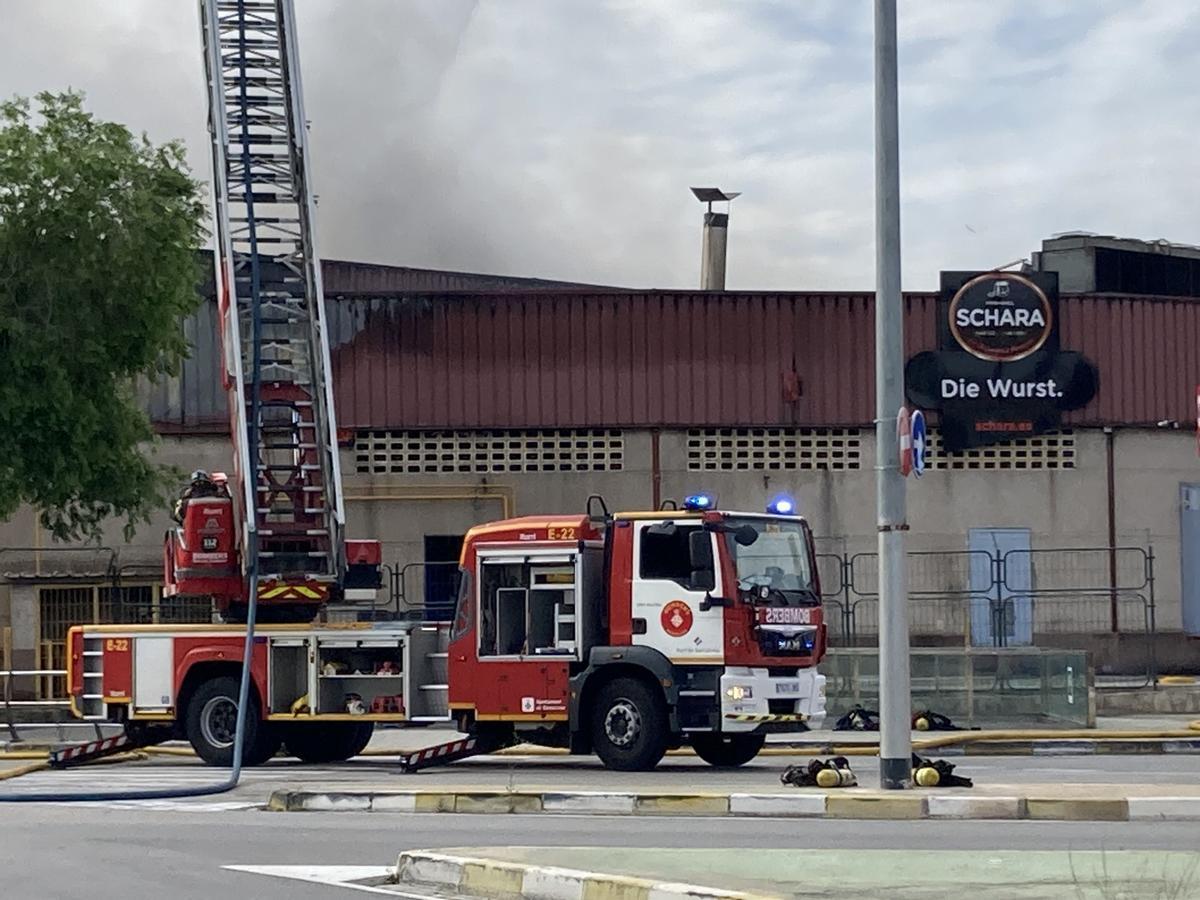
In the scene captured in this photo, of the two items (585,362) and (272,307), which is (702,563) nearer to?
(272,307)

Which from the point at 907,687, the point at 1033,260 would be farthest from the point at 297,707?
the point at 1033,260

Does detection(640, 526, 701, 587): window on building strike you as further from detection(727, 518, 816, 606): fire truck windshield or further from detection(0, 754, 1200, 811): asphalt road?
detection(0, 754, 1200, 811): asphalt road

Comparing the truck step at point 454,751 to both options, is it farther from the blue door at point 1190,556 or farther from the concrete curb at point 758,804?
the blue door at point 1190,556

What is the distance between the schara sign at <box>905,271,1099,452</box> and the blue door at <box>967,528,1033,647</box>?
168cm

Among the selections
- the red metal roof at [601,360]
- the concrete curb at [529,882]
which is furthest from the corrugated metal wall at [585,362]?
the concrete curb at [529,882]

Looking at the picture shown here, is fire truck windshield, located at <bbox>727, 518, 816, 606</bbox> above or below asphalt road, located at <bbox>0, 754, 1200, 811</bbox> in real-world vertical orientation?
above

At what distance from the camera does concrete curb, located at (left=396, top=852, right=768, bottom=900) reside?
10.5m

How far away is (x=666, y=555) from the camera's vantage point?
1995cm

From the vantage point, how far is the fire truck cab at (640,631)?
19.7m

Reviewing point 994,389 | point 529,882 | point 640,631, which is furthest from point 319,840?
point 994,389

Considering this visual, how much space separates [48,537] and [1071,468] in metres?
17.7

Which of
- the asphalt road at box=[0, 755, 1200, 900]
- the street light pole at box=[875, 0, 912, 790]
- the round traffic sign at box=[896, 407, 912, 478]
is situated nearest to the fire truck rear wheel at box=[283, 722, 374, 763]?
the asphalt road at box=[0, 755, 1200, 900]

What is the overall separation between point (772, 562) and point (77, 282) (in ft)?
47.7

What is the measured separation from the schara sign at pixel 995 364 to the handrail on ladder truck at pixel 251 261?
571 inches
